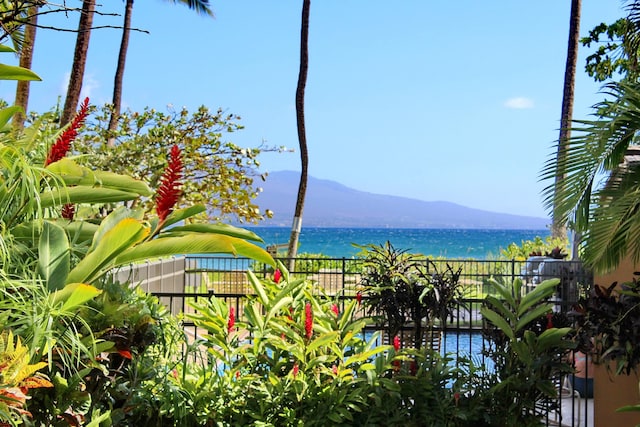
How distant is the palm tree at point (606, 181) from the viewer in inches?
194

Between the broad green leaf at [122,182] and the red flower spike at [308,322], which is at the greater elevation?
the broad green leaf at [122,182]

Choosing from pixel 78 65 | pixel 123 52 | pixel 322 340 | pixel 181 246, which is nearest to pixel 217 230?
pixel 181 246

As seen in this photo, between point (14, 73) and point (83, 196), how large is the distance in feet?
2.53

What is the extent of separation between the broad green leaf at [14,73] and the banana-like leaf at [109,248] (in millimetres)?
1064

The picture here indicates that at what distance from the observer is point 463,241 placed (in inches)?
3191

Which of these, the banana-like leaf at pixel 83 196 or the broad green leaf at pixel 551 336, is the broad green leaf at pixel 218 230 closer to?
the banana-like leaf at pixel 83 196

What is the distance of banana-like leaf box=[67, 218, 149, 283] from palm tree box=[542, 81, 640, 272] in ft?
11.0

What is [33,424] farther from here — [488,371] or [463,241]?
[463,241]

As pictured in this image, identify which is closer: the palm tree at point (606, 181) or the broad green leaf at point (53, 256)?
the broad green leaf at point (53, 256)

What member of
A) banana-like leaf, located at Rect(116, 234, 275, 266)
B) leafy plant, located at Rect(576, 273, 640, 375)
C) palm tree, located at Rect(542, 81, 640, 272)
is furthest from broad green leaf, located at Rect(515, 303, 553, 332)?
banana-like leaf, located at Rect(116, 234, 275, 266)

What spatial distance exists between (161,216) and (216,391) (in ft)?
4.53

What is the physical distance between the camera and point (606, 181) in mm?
5383

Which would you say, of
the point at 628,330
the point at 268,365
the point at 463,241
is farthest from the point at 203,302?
the point at 463,241

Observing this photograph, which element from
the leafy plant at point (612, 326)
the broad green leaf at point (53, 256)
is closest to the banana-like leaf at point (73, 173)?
the broad green leaf at point (53, 256)
